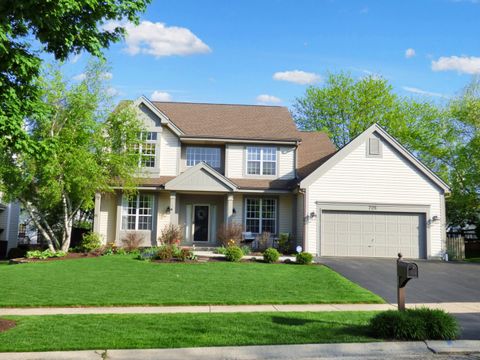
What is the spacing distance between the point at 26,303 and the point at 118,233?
12869mm

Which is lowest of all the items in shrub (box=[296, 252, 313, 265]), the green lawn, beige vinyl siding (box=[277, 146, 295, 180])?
the green lawn

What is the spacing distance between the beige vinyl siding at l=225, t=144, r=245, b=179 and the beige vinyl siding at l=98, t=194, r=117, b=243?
6.43 m

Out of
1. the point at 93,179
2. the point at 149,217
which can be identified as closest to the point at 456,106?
the point at 149,217

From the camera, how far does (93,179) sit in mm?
20781

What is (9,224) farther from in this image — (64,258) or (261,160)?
(261,160)

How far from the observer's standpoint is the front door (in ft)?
82.2

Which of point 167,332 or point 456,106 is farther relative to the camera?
point 456,106

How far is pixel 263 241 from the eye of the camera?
22891 mm

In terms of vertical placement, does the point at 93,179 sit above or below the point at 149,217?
above

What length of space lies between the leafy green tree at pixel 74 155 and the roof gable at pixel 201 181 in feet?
7.95

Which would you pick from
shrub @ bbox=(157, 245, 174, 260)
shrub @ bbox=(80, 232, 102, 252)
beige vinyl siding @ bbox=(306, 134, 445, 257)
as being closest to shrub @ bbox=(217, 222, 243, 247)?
shrub @ bbox=(157, 245, 174, 260)

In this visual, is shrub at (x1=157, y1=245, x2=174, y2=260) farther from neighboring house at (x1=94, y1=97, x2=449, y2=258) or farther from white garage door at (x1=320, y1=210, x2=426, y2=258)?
white garage door at (x1=320, y1=210, x2=426, y2=258)

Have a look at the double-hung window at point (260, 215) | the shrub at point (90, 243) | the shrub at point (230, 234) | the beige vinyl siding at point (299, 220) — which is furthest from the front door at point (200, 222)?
the shrub at point (90, 243)

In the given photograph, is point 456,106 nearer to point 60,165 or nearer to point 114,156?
point 114,156
